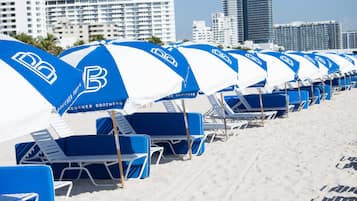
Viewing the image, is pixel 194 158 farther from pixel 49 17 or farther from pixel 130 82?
pixel 49 17

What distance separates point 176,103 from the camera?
11.1 m

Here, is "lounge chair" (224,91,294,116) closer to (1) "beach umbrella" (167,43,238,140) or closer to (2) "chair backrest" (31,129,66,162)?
(1) "beach umbrella" (167,43,238,140)

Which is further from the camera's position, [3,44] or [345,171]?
[345,171]

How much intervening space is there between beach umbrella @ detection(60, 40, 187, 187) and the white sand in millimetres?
667

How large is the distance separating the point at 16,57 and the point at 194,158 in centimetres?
531

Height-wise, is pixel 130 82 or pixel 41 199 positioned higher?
pixel 130 82

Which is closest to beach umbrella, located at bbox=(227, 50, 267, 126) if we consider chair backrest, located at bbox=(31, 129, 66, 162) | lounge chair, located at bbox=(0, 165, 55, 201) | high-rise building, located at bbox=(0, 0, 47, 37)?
chair backrest, located at bbox=(31, 129, 66, 162)

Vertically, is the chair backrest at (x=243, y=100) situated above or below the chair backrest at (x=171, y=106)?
below

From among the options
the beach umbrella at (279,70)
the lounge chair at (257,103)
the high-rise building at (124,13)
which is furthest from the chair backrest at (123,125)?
the high-rise building at (124,13)

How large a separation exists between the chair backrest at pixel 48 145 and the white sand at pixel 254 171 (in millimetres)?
504

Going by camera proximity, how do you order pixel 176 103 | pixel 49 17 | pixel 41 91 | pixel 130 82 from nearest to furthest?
pixel 41 91, pixel 130 82, pixel 176 103, pixel 49 17

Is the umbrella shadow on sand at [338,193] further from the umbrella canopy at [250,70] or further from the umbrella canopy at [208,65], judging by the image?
the umbrella canopy at [250,70]

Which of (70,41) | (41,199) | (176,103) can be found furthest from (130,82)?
(70,41)

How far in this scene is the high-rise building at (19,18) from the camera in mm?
129250
